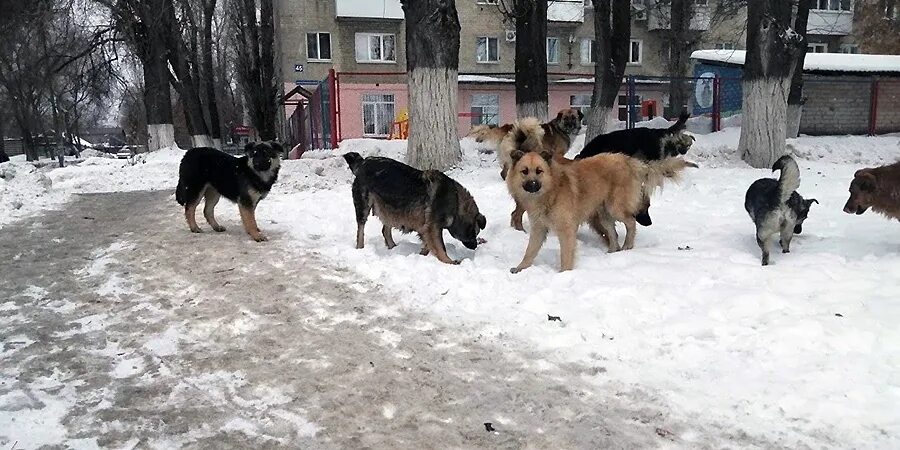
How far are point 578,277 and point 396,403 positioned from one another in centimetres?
253

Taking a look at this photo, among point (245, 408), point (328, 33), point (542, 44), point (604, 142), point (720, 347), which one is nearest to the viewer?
point (245, 408)

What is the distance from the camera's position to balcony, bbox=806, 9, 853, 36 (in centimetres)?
3806

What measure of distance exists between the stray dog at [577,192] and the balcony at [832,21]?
38530 millimetres

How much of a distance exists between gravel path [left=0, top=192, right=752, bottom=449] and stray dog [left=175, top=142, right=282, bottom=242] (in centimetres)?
171

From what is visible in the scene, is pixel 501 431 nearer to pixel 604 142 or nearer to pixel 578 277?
pixel 578 277

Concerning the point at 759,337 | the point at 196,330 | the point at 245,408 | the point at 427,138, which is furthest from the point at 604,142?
the point at 245,408

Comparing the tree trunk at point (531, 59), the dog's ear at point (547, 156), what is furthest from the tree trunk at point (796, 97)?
the dog's ear at point (547, 156)

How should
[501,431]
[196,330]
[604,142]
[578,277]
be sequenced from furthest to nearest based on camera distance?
1. [604,142]
2. [578,277]
3. [196,330]
4. [501,431]

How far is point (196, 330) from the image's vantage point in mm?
4355

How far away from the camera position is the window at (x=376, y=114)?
32.7m

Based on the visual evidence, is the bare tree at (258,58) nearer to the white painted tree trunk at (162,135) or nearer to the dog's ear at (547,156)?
the white painted tree trunk at (162,135)

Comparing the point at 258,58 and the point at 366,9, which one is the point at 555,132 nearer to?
the point at 258,58

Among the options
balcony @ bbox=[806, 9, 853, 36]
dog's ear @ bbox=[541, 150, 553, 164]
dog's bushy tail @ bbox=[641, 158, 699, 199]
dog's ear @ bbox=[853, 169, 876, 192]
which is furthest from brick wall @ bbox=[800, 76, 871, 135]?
balcony @ bbox=[806, 9, 853, 36]

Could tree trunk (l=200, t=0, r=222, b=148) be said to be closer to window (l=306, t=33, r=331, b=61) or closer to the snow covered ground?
window (l=306, t=33, r=331, b=61)
